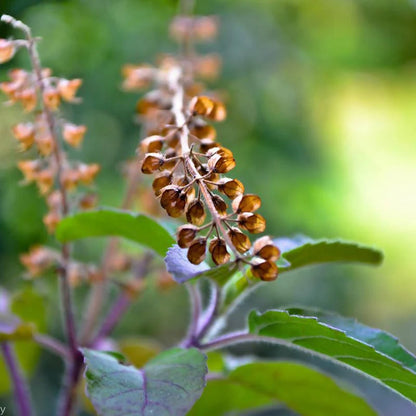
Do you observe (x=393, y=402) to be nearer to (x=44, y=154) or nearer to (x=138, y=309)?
(x=138, y=309)

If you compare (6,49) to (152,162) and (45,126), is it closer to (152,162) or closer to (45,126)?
(45,126)

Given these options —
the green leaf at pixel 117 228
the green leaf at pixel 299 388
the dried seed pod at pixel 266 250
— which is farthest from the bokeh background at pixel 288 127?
the dried seed pod at pixel 266 250

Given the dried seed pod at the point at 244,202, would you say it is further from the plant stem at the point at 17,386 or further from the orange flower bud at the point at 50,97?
the plant stem at the point at 17,386

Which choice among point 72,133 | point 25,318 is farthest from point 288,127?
point 72,133

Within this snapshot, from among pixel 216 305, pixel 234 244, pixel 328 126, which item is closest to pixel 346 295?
pixel 328 126

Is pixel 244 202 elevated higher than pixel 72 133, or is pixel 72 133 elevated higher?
pixel 72 133
